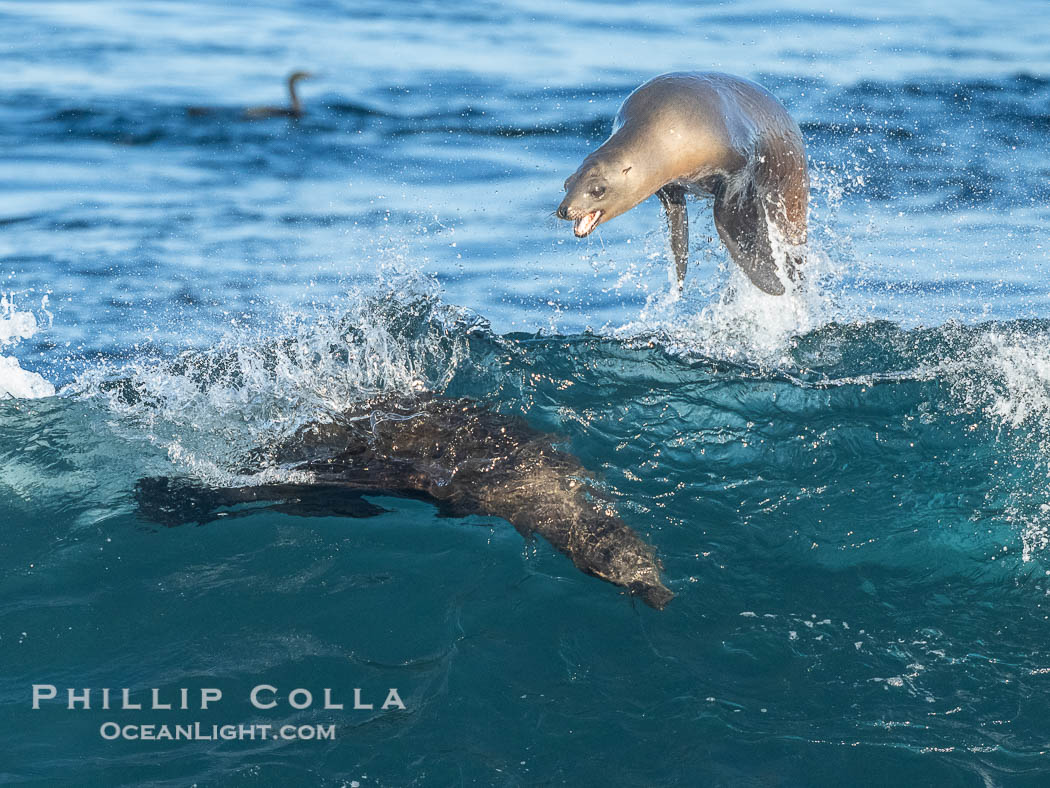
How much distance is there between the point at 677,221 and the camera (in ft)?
19.6

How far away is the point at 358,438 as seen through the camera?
5707mm

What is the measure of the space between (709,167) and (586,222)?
76 centimetres

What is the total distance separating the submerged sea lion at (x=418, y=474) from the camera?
211 inches

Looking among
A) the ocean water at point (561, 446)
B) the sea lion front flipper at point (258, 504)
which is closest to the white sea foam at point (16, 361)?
the ocean water at point (561, 446)

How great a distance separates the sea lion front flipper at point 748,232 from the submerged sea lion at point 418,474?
1.32 meters

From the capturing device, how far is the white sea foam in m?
6.83

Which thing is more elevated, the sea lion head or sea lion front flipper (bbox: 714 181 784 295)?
the sea lion head

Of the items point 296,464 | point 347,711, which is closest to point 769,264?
point 296,464

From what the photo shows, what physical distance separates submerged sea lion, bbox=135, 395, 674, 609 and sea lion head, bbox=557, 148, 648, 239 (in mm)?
1202

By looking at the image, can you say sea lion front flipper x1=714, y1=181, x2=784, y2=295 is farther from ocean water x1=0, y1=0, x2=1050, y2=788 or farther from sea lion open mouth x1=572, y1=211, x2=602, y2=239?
sea lion open mouth x1=572, y1=211, x2=602, y2=239

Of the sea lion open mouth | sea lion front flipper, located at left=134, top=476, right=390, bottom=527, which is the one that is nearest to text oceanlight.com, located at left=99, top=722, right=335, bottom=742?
sea lion front flipper, located at left=134, top=476, right=390, bottom=527

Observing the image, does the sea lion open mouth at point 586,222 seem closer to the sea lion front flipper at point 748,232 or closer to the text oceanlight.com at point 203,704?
the sea lion front flipper at point 748,232

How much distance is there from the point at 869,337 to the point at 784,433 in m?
1.29

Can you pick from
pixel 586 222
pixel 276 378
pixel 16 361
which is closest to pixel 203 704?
pixel 276 378
